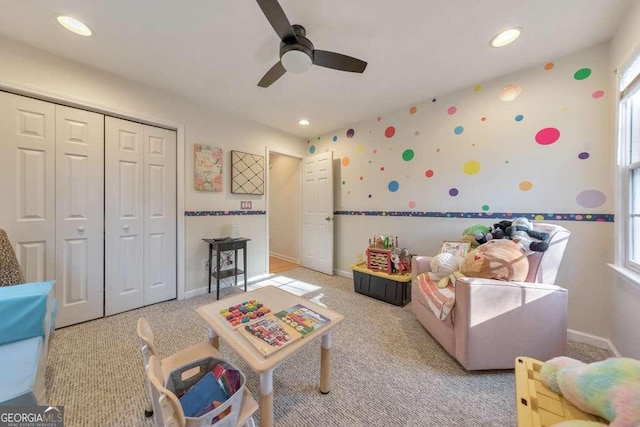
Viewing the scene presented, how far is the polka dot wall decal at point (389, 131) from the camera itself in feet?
10.0

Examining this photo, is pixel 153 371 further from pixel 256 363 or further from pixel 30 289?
pixel 30 289

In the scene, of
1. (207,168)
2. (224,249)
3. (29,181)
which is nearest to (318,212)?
(224,249)

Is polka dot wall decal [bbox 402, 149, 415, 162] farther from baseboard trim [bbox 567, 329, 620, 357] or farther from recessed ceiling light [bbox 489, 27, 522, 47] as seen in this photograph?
baseboard trim [bbox 567, 329, 620, 357]

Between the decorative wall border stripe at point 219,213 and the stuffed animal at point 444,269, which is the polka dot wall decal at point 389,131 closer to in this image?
the stuffed animal at point 444,269

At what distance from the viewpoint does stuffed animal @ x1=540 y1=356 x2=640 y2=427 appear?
2.06 feet

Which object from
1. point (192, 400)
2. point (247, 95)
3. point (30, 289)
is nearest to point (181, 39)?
point (247, 95)

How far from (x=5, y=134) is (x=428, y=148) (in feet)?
12.8

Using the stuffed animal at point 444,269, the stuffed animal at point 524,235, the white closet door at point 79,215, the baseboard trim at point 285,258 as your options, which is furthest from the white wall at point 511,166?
the white closet door at point 79,215

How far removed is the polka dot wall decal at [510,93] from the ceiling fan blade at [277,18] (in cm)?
209

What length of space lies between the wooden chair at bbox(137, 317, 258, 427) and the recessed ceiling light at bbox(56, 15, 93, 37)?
211cm

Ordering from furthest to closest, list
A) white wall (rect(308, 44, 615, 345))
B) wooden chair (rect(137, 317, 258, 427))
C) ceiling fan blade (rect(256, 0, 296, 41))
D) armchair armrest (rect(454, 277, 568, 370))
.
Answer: white wall (rect(308, 44, 615, 345)) < armchair armrest (rect(454, 277, 568, 370)) < ceiling fan blade (rect(256, 0, 296, 41)) < wooden chair (rect(137, 317, 258, 427))

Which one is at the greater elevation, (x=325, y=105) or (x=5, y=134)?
(x=325, y=105)

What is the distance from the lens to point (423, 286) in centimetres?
197

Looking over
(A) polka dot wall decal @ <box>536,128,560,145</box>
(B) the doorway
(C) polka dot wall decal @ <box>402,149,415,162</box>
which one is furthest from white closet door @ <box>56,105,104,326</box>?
(A) polka dot wall decal @ <box>536,128,560,145</box>
